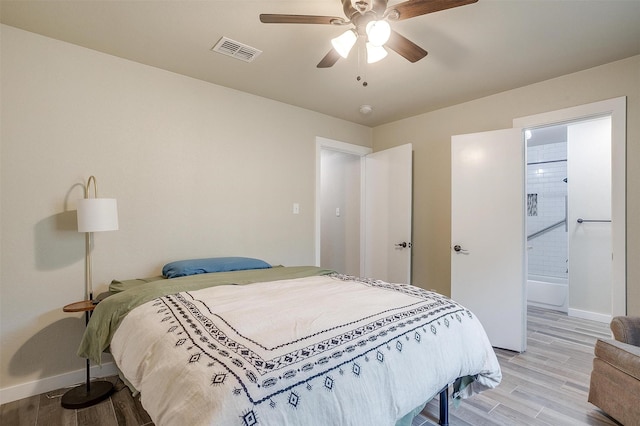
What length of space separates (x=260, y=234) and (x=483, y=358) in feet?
7.49

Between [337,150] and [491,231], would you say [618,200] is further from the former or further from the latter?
[337,150]

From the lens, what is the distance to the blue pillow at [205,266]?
2.36 metres

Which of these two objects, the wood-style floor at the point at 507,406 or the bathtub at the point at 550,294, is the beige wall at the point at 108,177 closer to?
the wood-style floor at the point at 507,406

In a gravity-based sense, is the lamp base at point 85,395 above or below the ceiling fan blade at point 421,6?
below

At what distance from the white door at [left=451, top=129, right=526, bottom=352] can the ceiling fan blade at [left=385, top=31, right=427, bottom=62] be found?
162cm

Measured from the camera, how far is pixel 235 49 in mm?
2312

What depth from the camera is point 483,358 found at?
5.51 ft

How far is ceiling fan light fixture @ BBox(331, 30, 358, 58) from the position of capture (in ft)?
5.50

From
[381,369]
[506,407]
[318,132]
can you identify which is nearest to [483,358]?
[506,407]

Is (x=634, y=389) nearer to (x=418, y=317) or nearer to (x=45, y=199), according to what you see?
(x=418, y=317)

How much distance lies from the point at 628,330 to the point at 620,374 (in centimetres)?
34

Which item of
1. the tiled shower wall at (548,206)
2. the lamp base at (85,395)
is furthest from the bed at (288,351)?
the tiled shower wall at (548,206)

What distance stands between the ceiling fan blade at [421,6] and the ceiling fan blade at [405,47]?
0.14 m

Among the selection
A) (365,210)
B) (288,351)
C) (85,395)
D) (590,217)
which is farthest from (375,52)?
(590,217)
